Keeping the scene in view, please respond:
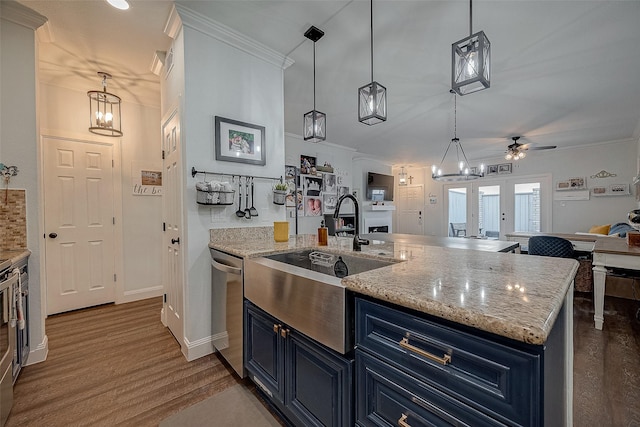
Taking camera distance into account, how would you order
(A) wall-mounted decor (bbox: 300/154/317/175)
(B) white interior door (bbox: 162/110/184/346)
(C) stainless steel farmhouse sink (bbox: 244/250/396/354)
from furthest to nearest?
(A) wall-mounted decor (bbox: 300/154/317/175)
(B) white interior door (bbox: 162/110/184/346)
(C) stainless steel farmhouse sink (bbox: 244/250/396/354)

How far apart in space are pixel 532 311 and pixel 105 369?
2.66m

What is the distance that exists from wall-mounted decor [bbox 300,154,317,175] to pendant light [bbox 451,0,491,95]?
3.97 metres

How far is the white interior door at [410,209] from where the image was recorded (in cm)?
845

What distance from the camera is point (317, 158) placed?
5.59 m

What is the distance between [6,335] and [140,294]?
2121 millimetres

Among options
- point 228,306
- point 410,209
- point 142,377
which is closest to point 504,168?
point 410,209

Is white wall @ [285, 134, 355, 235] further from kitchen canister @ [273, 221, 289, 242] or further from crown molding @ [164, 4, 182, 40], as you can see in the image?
crown molding @ [164, 4, 182, 40]

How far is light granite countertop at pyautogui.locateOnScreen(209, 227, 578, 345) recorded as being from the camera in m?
0.65

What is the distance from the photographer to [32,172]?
2.08 meters

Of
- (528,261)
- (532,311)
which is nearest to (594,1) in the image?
(528,261)

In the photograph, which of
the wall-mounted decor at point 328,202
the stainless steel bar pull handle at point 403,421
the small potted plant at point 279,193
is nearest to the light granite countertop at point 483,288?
the stainless steel bar pull handle at point 403,421

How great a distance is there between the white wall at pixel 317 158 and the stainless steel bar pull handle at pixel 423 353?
13.8 feet

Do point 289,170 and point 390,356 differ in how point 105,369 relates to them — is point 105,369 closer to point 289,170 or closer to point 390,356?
point 390,356

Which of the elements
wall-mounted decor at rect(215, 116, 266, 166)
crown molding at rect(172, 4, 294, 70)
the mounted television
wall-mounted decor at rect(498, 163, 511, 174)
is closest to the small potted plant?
wall-mounted decor at rect(215, 116, 266, 166)
